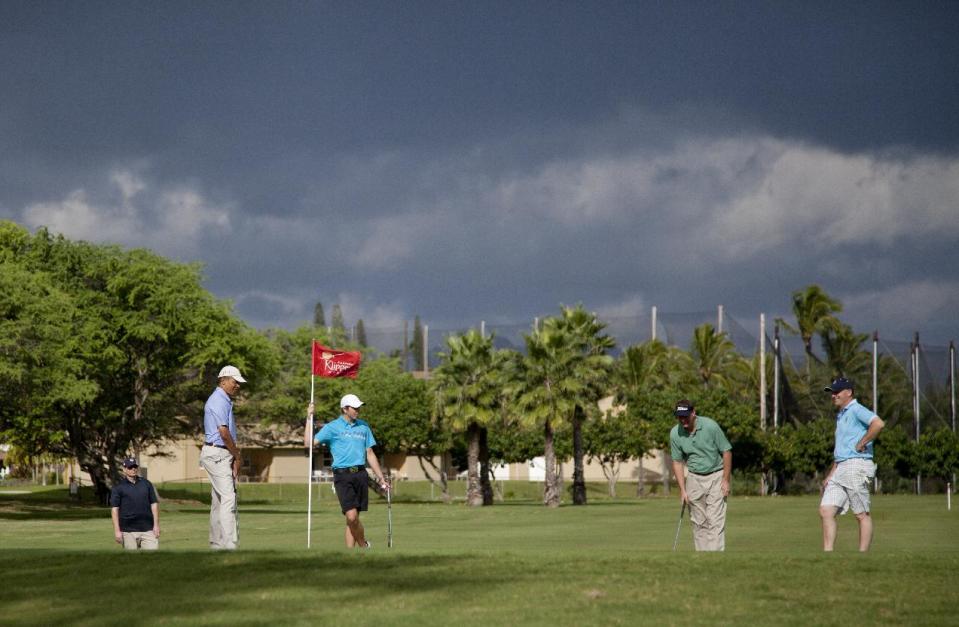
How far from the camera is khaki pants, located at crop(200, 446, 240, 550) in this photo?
16812 mm

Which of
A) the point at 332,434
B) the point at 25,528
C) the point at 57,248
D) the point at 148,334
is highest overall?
the point at 57,248

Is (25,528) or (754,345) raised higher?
(754,345)

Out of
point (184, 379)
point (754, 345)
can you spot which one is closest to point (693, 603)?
point (184, 379)

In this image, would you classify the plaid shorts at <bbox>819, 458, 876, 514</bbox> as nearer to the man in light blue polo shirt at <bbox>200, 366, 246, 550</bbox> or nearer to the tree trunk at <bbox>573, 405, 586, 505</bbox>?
the man in light blue polo shirt at <bbox>200, 366, 246, 550</bbox>

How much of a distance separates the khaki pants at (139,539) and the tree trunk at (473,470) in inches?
2207

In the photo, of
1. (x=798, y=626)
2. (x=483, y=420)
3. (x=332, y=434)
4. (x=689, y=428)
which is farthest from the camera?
(x=483, y=420)

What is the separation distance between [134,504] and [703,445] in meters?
7.00

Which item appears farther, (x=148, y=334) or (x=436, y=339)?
(x=436, y=339)

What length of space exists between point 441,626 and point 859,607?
3341mm

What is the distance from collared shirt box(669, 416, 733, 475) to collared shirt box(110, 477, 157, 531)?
6.48 meters

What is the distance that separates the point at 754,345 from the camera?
120 meters

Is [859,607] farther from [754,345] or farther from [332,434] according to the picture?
[754,345]

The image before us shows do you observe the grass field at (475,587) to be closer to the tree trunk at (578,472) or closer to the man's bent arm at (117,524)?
the man's bent arm at (117,524)

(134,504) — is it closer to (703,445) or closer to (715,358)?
(703,445)
